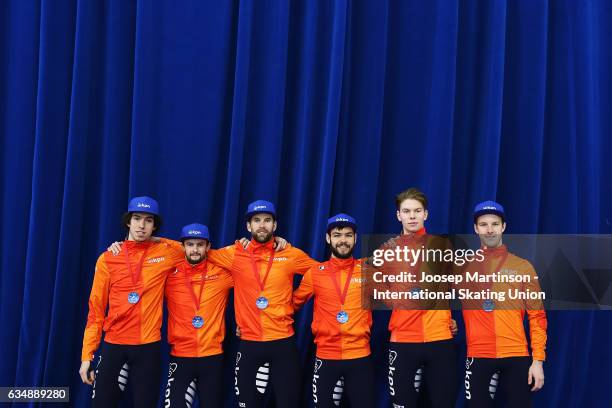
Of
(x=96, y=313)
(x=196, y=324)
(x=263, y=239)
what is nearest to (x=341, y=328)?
(x=263, y=239)

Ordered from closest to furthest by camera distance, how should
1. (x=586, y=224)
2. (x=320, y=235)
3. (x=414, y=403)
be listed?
(x=414, y=403) → (x=320, y=235) → (x=586, y=224)

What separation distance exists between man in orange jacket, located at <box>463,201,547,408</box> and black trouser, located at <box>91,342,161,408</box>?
1.86 m

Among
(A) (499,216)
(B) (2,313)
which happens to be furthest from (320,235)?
(B) (2,313)

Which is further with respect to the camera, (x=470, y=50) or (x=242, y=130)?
(x=470, y=50)

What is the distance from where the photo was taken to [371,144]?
359 cm

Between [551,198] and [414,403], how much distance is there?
1968 mm

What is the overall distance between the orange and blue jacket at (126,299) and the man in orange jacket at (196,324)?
87 mm

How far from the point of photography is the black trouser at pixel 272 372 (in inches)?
111

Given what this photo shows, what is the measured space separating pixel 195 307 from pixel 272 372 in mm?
592

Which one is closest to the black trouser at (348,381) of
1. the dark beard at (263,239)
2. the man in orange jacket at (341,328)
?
the man in orange jacket at (341,328)

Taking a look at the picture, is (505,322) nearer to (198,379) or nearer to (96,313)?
(198,379)

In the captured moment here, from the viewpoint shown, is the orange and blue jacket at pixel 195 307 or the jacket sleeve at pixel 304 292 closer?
the orange and blue jacket at pixel 195 307

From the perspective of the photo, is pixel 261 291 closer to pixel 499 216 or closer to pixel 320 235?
pixel 320 235

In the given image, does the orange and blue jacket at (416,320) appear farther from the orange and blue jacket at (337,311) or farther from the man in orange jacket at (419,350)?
the orange and blue jacket at (337,311)
